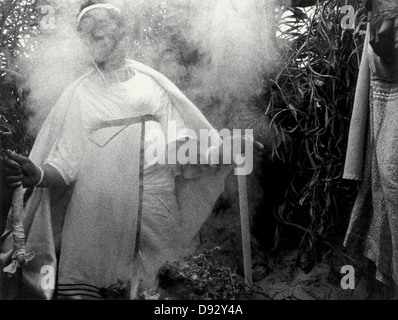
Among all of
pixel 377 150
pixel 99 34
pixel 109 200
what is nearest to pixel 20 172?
pixel 109 200

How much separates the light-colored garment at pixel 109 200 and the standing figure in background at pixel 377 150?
542mm

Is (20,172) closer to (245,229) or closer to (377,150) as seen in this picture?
(245,229)

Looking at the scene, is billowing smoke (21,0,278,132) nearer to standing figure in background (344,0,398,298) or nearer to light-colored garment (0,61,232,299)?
light-colored garment (0,61,232,299)

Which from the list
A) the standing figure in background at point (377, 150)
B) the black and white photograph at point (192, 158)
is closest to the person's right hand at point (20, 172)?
the black and white photograph at point (192, 158)

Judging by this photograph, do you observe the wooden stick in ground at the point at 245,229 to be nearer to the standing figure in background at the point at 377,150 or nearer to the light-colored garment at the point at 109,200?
the light-colored garment at the point at 109,200

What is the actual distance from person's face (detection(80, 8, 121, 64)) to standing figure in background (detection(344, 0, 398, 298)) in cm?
101

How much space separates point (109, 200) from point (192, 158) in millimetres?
378

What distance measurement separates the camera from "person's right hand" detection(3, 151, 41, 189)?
2922 mm

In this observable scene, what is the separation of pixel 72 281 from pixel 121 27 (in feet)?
3.47

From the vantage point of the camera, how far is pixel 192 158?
2936mm

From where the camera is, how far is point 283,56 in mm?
2975

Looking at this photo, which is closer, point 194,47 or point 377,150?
point 377,150

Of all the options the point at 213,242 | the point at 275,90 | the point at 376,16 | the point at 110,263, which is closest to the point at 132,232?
A: the point at 110,263

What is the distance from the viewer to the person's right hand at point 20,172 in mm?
2922
